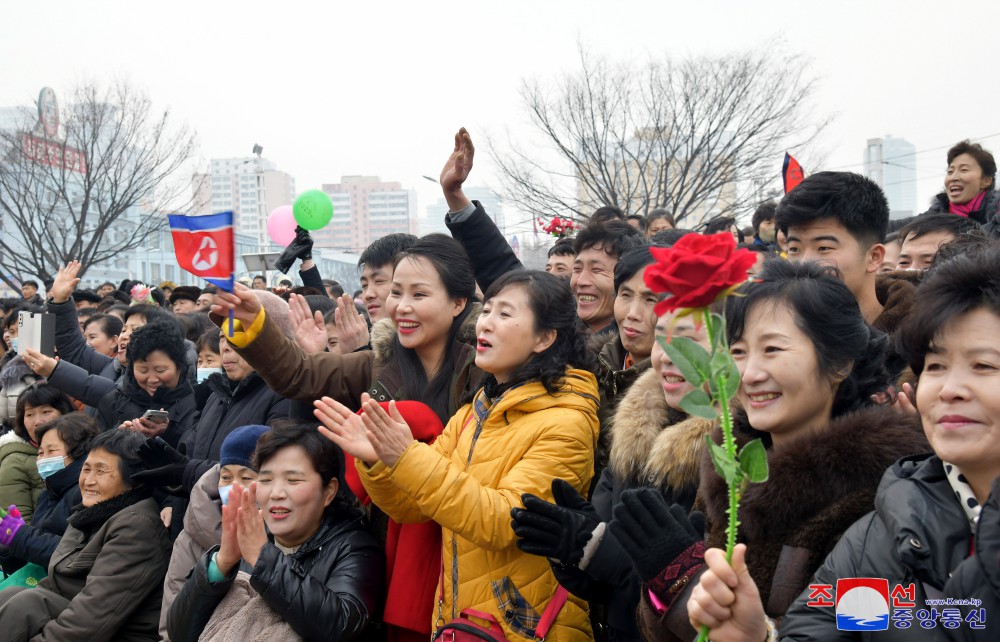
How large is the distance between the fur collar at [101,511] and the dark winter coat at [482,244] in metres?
2.00

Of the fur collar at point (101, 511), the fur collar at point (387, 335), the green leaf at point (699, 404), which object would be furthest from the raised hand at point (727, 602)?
the fur collar at point (101, 511)

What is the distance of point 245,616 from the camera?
3.01m

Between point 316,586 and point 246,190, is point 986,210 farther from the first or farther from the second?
point 246,190

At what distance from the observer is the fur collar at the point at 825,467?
1.86 meters

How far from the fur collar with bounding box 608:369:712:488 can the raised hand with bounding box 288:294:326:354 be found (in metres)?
1.86

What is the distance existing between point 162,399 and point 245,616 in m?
2.48

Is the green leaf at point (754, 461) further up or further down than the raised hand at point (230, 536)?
further up

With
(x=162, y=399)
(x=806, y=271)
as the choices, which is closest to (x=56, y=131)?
(x=162, y=399)

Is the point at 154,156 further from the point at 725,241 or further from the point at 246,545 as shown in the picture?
the point at 725,241

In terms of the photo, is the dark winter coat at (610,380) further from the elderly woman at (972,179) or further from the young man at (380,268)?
the elderly woman at (972,179)

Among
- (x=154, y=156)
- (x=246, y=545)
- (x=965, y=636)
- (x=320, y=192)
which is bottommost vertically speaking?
(x=246, y=545)

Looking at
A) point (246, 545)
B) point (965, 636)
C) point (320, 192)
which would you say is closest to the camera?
point (965, 636)

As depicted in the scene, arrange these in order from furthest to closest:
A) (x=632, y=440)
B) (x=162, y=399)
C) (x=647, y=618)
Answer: (x=162, y=399), (x=632, y=440), (x=647, y=618)

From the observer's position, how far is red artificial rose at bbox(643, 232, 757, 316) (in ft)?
3.96
